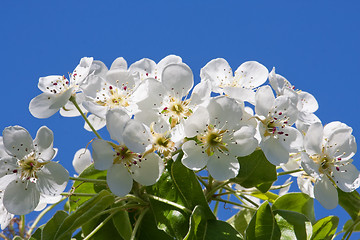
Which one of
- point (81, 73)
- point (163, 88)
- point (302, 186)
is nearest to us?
point (163, 88)

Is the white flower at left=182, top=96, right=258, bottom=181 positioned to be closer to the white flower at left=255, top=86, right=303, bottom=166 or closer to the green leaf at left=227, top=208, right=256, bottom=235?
the white flower at left=255, top=86, right=303, bottom=166

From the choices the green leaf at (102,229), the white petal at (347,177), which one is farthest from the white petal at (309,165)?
the green leaf at (102,229)

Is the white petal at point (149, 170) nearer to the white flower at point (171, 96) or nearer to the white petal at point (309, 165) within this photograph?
the white flower at point (171, 96)

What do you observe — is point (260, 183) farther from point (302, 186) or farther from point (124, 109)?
point (124, 109)

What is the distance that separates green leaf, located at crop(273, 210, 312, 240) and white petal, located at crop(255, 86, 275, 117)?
13.1 inches

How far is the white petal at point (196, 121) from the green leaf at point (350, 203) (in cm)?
65

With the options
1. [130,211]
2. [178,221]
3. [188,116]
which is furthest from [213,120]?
[130,211]

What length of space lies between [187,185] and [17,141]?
1.85 feet

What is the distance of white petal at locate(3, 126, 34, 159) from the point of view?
1.59 m

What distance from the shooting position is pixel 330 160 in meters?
1.69

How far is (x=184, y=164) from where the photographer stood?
1488mm

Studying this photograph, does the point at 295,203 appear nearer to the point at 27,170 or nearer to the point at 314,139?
the point at 314,139

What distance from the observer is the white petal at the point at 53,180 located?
1546mm

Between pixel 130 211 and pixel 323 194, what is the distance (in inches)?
25.5
